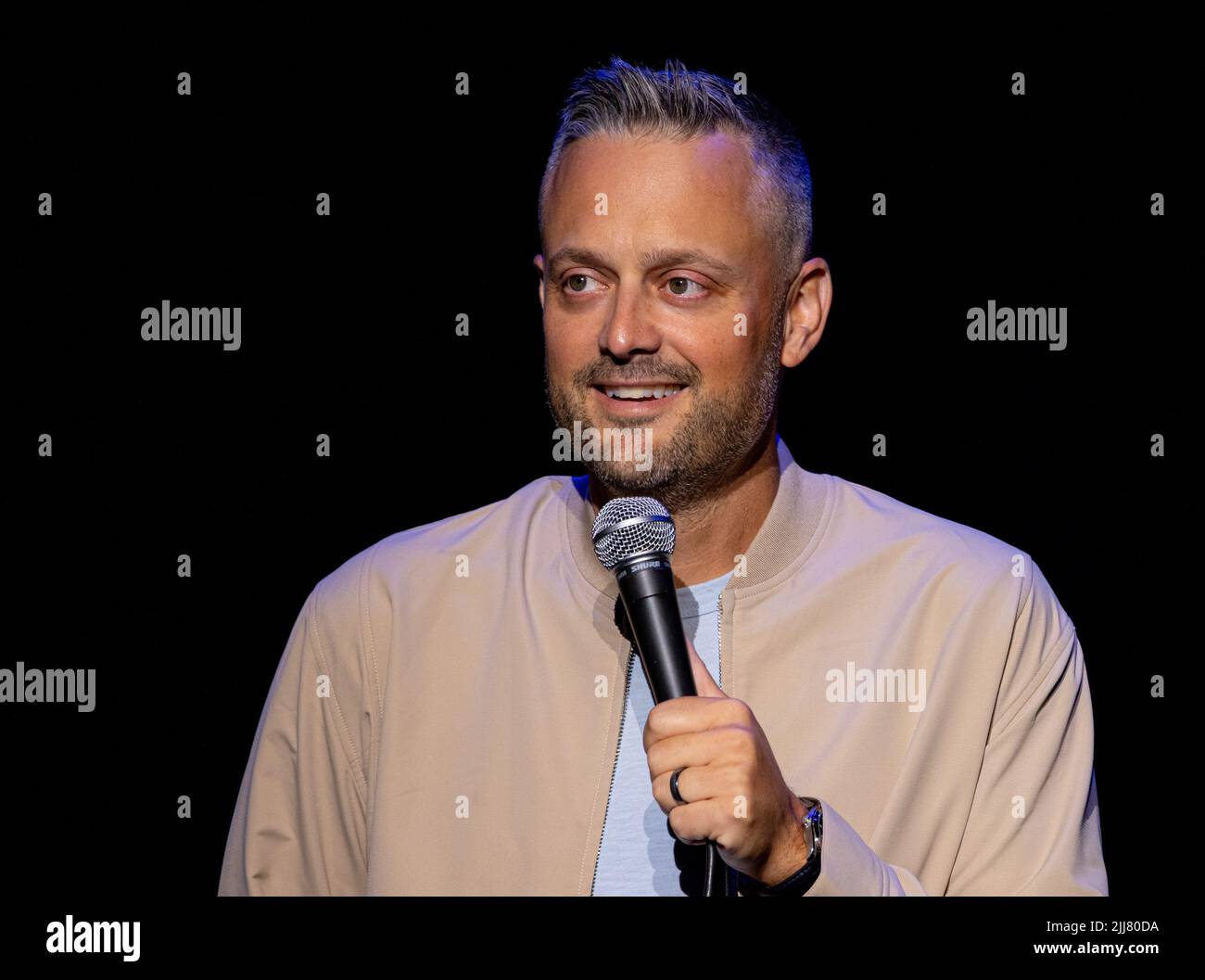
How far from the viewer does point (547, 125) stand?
242cm

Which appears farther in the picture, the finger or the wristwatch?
the wristwatch

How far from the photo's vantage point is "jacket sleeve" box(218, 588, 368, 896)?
79.0 inches

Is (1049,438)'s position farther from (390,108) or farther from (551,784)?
(390,108)

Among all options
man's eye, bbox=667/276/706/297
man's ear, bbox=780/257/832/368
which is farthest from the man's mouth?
man's ear, bbox=780/257/832/368

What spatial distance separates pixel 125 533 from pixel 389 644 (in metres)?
0.70

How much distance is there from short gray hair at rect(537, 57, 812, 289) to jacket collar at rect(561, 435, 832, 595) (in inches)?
13.0

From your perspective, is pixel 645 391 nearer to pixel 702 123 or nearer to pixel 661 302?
pixel 661 302

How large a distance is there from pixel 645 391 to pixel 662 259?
190 mm

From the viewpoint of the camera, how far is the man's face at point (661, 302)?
1.88m

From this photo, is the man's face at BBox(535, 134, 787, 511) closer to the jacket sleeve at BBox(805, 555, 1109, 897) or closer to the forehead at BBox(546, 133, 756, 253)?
the forehead at BBox(546, 133, 756, 253)

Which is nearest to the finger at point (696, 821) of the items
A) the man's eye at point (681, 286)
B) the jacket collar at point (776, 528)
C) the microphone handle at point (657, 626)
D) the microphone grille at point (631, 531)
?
the microphone handle at point (657, 626)

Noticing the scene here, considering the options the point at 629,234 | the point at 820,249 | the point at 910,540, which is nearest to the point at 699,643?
the point at 910,540

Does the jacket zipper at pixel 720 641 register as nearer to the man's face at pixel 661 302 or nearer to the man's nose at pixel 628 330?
the man's face at pixel 661 302

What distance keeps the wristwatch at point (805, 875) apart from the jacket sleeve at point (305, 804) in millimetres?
729
